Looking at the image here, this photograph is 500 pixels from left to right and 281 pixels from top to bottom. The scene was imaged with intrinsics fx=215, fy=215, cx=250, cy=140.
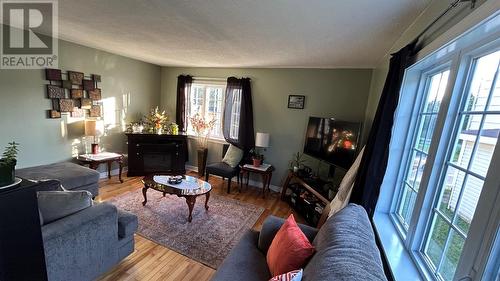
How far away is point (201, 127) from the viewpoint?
4.59 metres

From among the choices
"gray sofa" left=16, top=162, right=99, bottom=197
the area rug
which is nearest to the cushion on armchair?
the area rug

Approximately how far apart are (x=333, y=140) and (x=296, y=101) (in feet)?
3.60

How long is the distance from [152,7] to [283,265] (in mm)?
2143

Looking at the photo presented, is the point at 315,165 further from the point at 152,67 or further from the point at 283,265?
the point at 152,67

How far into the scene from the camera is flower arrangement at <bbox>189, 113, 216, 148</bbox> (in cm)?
459

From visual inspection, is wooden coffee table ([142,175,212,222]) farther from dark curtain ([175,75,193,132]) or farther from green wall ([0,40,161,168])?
dark curtain ([175,75,193,132])

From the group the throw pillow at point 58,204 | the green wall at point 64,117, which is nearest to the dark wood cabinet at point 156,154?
the green wall at point 64,117

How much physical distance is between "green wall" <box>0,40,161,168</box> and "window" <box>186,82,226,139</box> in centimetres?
101

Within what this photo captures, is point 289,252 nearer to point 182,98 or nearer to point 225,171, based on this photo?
point 225,171

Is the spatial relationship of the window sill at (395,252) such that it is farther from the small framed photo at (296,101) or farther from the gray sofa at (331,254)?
the small framed photo at (296,101)

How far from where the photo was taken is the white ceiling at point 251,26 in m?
1.56

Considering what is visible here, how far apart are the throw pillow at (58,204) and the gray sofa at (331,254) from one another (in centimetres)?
117

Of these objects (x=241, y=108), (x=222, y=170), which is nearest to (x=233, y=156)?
(x=222, y=170)

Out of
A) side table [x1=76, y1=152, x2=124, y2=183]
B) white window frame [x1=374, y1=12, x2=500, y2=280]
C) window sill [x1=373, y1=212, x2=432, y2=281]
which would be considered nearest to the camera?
white window frame [x1=374, y1=12, x2=500, y2=280]
